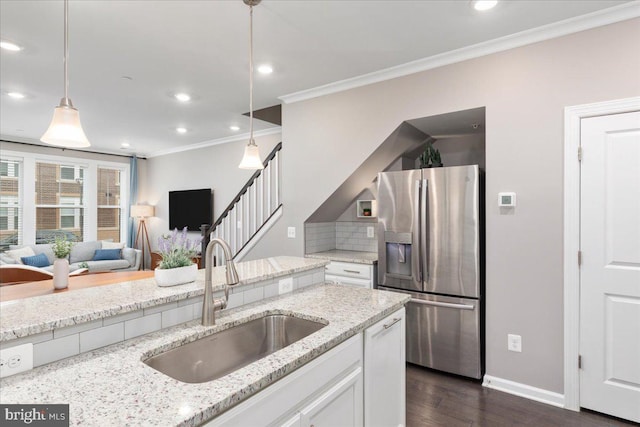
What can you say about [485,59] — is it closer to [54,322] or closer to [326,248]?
[326,248]

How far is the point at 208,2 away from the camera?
2.21 metres

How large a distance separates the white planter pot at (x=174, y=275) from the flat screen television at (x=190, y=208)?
508 cm

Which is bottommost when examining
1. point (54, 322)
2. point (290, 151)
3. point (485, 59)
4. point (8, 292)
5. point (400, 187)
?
point (8, 292)

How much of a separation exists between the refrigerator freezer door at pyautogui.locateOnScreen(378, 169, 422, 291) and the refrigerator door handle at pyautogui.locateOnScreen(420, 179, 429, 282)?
0.04m

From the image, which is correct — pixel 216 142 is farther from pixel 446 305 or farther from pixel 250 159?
Result: pixel 446 305

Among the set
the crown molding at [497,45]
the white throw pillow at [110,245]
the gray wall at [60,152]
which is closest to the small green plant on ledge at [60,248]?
the crown molding at [497,45]

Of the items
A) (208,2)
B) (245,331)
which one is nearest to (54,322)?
(245,331)

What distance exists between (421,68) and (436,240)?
5.03 ft

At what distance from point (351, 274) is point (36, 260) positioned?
5282mm

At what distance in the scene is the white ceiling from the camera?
7.48 feet

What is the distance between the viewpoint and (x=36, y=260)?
18.5 ft

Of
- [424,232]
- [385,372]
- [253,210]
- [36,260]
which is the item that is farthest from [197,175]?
[385,372]

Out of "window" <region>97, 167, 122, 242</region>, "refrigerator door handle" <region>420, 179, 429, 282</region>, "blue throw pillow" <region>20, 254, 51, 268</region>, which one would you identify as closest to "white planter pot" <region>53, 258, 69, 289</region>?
"refrigerator door handle" <region>420, 179, 429, 282</region>

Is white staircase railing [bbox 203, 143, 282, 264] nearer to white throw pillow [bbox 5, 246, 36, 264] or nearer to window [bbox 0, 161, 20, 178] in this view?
white throw pillow [bbox 5, 246, 36, 264]
